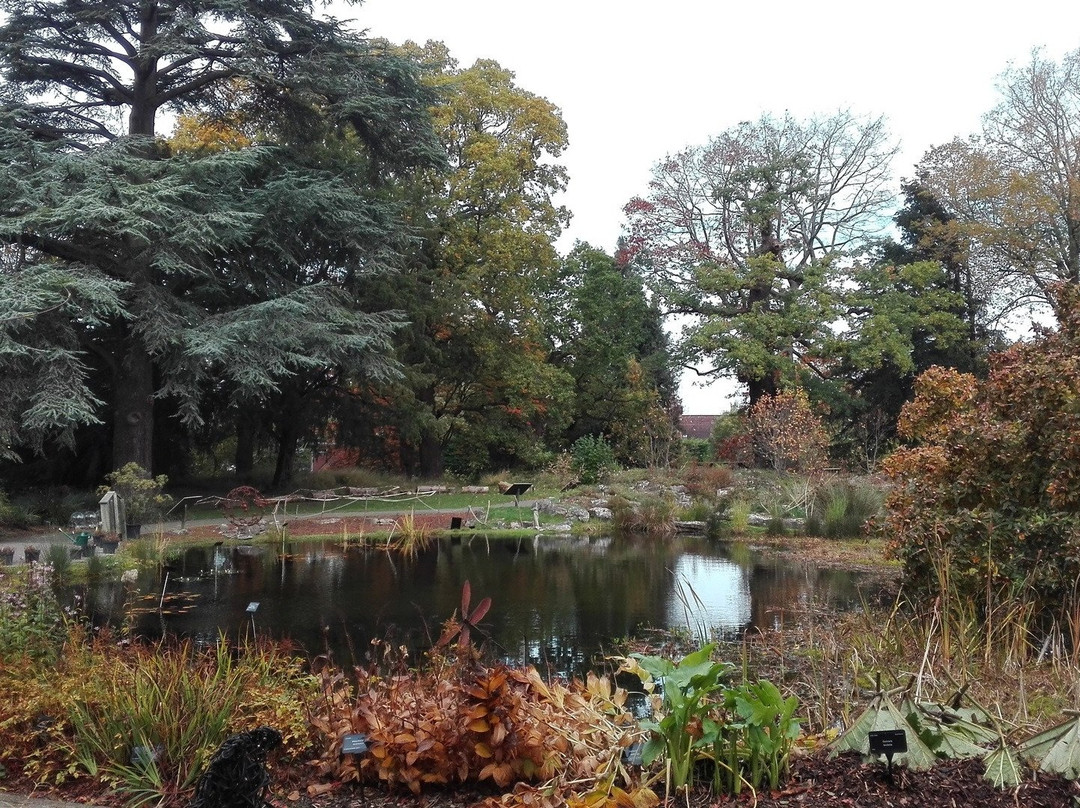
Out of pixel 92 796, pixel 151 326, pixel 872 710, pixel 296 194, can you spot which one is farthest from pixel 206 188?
pixel 872 710

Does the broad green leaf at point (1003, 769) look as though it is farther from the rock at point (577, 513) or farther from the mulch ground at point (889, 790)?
the rock at point (577, 513)

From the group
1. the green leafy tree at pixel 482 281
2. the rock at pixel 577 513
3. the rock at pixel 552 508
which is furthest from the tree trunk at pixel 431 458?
the rock at pixel 577 513

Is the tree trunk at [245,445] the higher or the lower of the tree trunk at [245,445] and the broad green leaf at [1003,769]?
the higher

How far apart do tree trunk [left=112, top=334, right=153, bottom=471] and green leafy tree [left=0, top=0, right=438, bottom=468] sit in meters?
0.04

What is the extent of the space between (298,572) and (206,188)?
8.89 meters

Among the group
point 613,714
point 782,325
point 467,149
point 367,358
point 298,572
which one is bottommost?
point 298,572

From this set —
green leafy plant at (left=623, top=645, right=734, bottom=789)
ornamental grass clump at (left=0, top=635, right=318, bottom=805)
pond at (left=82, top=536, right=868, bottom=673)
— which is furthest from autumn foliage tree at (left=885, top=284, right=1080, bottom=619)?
ornamental grass clump at (left=0, top=635, right=318, bottom=805)

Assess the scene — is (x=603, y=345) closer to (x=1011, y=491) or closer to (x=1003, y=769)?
(x=1011, y=491)

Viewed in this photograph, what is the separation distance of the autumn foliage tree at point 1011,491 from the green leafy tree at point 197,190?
1123cm

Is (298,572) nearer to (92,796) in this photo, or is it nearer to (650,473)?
(92,796)

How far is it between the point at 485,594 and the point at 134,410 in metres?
10.6

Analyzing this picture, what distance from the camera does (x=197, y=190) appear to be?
1508cm

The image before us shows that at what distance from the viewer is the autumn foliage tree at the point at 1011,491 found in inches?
206

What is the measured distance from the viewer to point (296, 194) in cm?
1622
